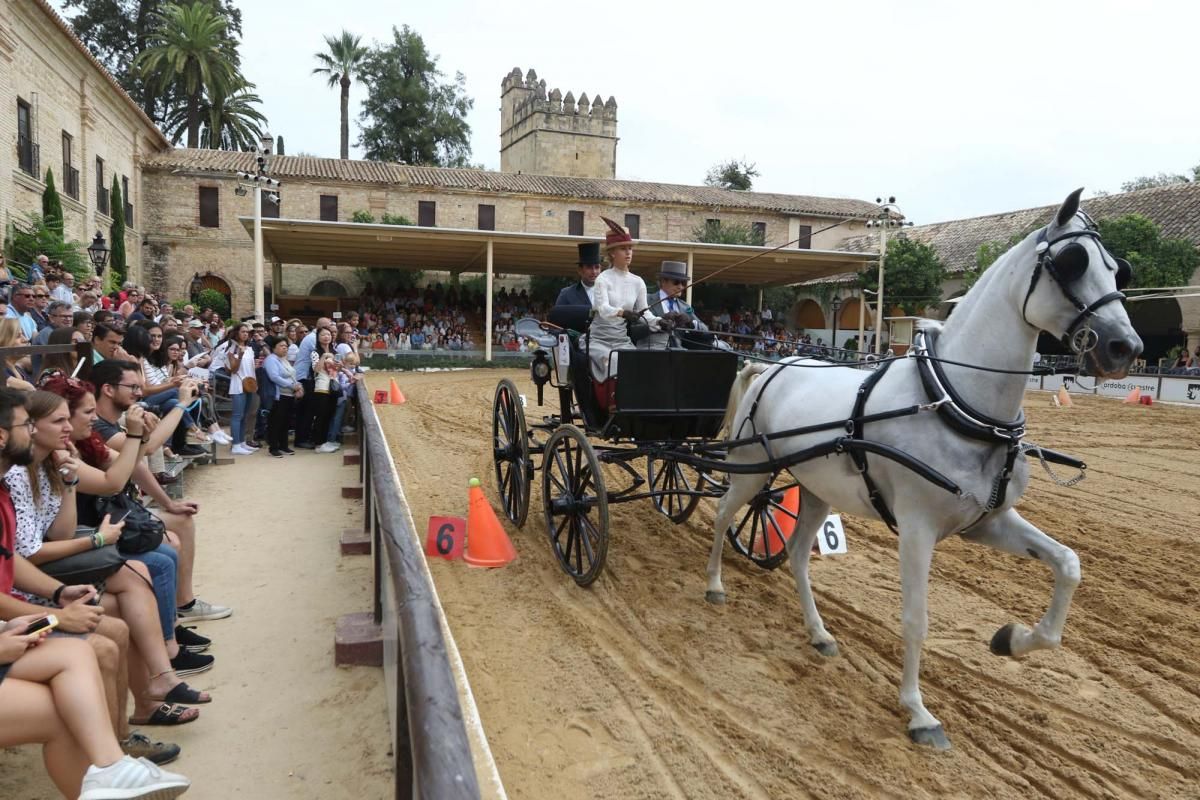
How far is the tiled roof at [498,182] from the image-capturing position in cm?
3236

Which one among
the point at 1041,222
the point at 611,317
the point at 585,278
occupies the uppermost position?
the point at 1041,222

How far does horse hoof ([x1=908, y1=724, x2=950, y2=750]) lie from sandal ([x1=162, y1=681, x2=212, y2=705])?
3.11 meters

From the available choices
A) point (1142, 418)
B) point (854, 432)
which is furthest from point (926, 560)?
point (1142, 418)

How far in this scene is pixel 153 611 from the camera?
323cm

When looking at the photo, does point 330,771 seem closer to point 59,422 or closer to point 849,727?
point 59,422

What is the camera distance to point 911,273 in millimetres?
28109

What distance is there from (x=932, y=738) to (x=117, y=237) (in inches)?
1158

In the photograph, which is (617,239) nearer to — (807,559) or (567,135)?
(807,559)

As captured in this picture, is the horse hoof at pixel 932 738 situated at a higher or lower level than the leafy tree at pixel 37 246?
lower

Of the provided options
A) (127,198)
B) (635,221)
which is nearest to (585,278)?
(127,198)

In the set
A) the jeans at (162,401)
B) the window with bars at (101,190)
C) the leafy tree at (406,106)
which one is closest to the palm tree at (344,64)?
the leafy tree at (406,106)

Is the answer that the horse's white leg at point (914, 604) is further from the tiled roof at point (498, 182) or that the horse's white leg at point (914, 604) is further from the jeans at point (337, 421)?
the tiled roof at point (498, 182)

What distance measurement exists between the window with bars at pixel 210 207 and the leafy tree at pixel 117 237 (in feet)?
18.6

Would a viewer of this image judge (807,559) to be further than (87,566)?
Yes
